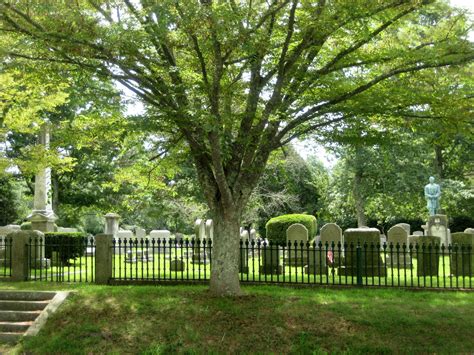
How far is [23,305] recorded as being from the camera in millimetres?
10039

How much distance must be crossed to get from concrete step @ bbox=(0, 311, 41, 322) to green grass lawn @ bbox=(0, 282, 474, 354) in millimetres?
644

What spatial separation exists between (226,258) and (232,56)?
13.5 feet

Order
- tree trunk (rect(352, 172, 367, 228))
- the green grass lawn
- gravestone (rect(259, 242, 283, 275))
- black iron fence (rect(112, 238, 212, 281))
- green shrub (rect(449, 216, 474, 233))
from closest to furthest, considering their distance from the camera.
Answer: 1. the green grass lawn
2. black iron fence (rect(112, 238, 212, 281))
3. gravestone (rect(259, 242, 283, 275))
4. tree trunk (rect(352, 172, 367, 228))
5. green shrub (rect(449, 216, 474, 233))

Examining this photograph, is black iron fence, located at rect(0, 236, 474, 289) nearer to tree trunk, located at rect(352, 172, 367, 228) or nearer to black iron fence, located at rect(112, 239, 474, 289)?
black iron fence, located at rect(112, 239, 474, 289)

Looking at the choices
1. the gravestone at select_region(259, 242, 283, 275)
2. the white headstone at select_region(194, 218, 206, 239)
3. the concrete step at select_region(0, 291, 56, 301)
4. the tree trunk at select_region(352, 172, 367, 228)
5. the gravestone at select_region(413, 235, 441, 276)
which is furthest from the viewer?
the tree trunk at select_region(352, 172, 367, 228)

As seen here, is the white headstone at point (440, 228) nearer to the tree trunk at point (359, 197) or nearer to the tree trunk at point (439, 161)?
the tree trunk at point (359, 197)

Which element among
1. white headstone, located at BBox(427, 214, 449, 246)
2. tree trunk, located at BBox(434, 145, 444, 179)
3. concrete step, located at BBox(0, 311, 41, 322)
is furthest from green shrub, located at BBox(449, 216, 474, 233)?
concrete step, located at BBox(0, 311, 41, 322)

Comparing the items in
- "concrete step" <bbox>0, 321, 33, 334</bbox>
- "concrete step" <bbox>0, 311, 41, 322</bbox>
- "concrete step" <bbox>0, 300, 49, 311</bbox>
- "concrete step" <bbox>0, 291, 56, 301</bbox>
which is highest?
"concrete step" <bbox>0, 291, 56, 301</bbox>

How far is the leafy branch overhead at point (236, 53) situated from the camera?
27.2ft

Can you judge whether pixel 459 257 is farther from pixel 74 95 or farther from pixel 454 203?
pixel 454 203

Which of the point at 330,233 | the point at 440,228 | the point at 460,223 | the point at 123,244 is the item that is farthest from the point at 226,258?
the point at 460,223

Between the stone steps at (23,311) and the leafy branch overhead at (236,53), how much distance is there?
4062mm

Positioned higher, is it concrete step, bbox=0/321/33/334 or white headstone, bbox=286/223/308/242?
white headstone, bbox=286/223/308/242

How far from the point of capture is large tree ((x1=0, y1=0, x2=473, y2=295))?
833cm
